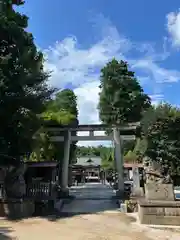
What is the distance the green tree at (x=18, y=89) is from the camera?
39.2ft

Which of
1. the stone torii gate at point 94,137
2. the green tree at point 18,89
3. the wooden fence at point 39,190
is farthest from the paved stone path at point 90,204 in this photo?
the green tree at point 18,89

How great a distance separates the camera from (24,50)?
12.8 metres

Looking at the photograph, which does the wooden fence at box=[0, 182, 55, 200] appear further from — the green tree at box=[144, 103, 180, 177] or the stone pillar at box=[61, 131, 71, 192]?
the green tree at box=[144, 103, 180, 177]

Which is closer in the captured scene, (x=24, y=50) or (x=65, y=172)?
(x=24, y=50)

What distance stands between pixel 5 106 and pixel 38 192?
4570 millimetres

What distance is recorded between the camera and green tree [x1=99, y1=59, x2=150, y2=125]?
92.6 feet

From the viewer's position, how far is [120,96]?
29234 mm

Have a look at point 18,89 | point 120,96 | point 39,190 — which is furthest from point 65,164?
point 120,96

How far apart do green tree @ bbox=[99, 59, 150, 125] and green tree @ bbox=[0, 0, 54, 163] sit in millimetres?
15686

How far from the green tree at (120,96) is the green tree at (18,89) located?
15.7m

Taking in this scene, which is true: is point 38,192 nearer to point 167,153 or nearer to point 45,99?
point 45,99

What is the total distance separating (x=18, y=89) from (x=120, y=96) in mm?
18173

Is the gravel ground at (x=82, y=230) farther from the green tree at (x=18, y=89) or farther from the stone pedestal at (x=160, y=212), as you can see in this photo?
the green tree at (x=18, y=89)

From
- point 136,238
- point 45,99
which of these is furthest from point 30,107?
point 136,238
